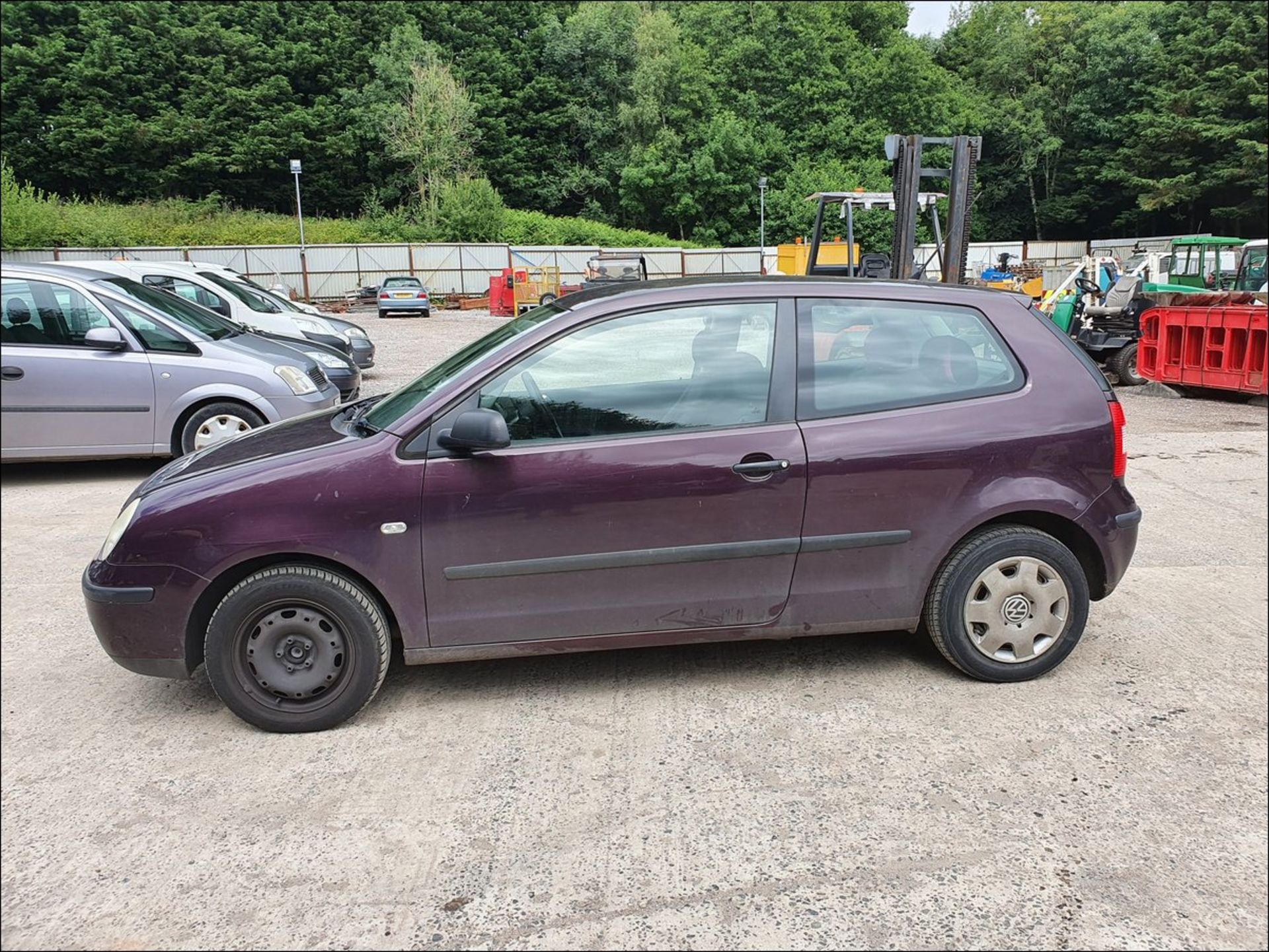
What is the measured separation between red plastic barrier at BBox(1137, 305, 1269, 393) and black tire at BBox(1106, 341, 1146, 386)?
0.55 metres

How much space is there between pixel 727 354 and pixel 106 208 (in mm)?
51854

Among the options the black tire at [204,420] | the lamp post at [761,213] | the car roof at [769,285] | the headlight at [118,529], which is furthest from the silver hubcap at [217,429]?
the lamp post at [761,213]

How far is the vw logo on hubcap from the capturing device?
12.6ft

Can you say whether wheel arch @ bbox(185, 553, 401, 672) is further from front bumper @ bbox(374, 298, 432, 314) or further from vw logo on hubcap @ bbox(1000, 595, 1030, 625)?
front bumper @ bbox(374, 298, 432, 314)

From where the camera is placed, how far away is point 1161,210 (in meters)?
55.7

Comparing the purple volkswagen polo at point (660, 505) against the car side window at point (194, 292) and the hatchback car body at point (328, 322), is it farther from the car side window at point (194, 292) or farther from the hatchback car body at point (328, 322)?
the hatchback car body at point (328, 322)

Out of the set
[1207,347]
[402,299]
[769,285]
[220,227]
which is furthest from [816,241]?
[220,227]

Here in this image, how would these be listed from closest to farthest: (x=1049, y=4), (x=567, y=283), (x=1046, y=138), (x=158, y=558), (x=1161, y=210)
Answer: (x=158, y=558) < (x=567, y=283) < (x=1161, y=210) < (x=1046, y=138) < (x=1049, y=4)

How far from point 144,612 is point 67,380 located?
16.1 ft

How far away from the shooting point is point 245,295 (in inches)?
545

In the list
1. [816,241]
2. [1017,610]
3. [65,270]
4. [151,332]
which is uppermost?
[816,241]

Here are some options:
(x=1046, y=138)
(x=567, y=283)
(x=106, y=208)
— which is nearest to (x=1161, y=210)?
(x=1046, y=138)

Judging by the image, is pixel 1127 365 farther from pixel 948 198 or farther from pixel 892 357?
pixel 892 357

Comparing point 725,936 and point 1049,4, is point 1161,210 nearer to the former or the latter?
point 1049,4
